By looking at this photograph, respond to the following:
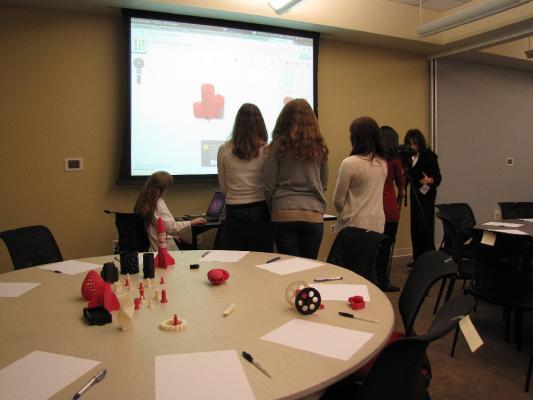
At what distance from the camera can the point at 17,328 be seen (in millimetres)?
1247

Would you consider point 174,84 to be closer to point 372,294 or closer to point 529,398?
point 372,294

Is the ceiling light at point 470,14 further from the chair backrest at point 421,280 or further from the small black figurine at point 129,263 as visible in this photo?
the small black figurine at point 129,263

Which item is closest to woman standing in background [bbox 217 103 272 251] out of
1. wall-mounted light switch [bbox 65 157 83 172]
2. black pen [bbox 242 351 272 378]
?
black pen [bbox 242 351 272 378]

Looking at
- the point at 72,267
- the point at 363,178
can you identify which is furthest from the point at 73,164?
the point at 363,178

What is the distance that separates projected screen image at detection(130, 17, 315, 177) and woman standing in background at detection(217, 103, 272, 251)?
4.57 ft

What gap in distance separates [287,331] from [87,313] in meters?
0.61

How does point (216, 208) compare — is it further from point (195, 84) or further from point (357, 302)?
point (357, 302)

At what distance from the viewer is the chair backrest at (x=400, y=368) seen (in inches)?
36.3

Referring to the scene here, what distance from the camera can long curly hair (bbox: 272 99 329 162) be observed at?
2432mm

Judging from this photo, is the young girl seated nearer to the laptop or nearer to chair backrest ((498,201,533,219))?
the laptop

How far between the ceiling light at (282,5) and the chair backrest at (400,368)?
134 inches

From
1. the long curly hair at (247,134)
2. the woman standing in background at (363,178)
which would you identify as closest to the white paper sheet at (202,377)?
the long curly hair at (247,134)

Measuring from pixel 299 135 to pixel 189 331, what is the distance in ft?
4.87

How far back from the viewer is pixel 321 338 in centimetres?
117
